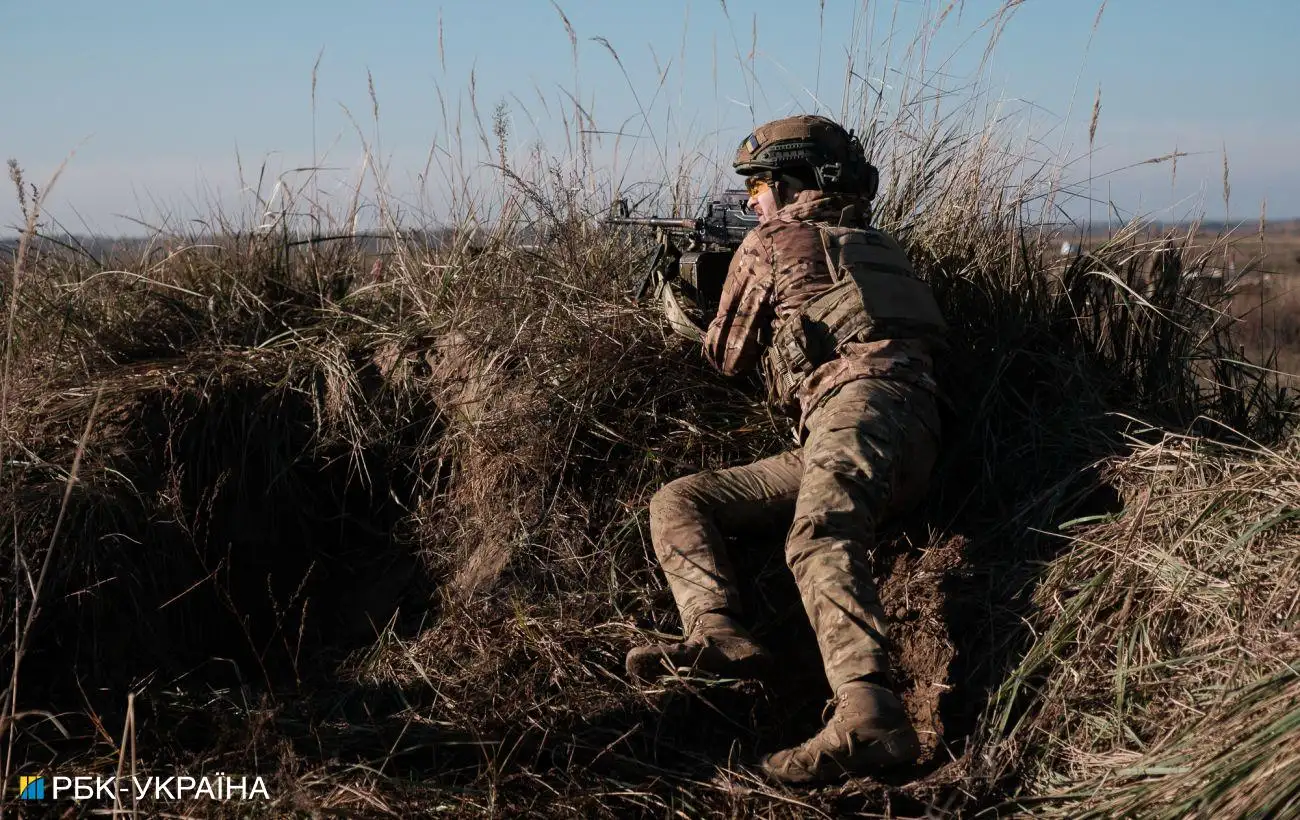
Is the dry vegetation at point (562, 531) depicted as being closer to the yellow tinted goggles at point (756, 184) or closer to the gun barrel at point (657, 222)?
the gun barrel at point (657, 222)

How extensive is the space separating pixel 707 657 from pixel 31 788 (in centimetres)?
169

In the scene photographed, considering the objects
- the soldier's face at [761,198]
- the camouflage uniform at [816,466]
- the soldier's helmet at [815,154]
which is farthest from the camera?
the soldier's face at [761,198]

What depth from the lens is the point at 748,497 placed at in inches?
127

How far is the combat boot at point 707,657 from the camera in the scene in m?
2.82

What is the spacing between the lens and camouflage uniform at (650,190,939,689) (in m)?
2.81

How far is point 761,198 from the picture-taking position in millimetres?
3883

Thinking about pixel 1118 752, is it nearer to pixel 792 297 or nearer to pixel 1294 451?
pixel 1294 451

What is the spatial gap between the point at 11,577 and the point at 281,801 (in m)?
1.42

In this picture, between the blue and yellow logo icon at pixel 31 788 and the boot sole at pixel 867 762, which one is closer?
the boot sole at pixel 867 762

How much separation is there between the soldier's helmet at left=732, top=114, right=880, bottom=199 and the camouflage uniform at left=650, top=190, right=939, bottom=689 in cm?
9
